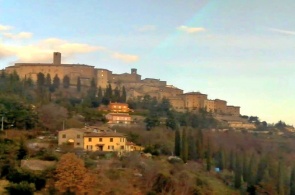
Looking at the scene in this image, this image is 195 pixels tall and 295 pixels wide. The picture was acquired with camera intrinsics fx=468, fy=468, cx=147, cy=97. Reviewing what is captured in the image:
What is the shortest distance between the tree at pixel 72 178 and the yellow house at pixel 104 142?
365 inches

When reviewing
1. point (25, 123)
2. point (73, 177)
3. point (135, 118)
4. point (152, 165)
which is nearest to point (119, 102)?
point (135, 118)

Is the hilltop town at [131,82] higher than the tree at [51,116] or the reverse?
higher

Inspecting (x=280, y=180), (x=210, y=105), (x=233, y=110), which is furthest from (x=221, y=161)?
(x=233, y=110)

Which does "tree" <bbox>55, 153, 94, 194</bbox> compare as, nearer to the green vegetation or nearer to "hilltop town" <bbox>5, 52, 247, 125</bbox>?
the green vegetation

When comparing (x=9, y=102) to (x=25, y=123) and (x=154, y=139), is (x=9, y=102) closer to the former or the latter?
(x=25, y=123)

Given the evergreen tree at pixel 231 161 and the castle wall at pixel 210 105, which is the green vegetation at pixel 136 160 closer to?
the evergreen tree at pixel 231 161

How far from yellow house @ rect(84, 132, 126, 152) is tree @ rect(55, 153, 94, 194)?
30.4 ft

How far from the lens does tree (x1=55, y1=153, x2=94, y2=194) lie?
42.6ft

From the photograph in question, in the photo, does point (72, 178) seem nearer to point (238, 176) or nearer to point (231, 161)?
point (238, 176)

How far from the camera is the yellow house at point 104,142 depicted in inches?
900

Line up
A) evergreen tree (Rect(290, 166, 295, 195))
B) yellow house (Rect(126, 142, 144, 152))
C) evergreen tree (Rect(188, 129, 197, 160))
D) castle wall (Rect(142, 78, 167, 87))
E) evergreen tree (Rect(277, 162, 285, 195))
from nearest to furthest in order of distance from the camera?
evergreen tree (Rect(277, 162, 285, 195)) < evergreen tree (Rect(290, 166, 295, 195)) < yellow house (Rect(126, 142, 144, 152)) < evergreen tree (Rect(188, 129, 197, 160)) < castle wall (Rect(142, 78, 167, 87))

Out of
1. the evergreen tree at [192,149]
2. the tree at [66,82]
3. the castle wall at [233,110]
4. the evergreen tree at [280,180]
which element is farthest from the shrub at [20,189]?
the castle wall at [233,110]

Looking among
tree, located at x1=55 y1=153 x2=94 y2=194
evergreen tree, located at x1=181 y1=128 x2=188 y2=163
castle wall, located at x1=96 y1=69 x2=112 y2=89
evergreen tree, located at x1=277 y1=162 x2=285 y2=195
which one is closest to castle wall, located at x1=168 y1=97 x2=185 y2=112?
castle wall, located at x1=96 y1=69 x2=112 y2=89

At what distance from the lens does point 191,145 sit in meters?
24.3
